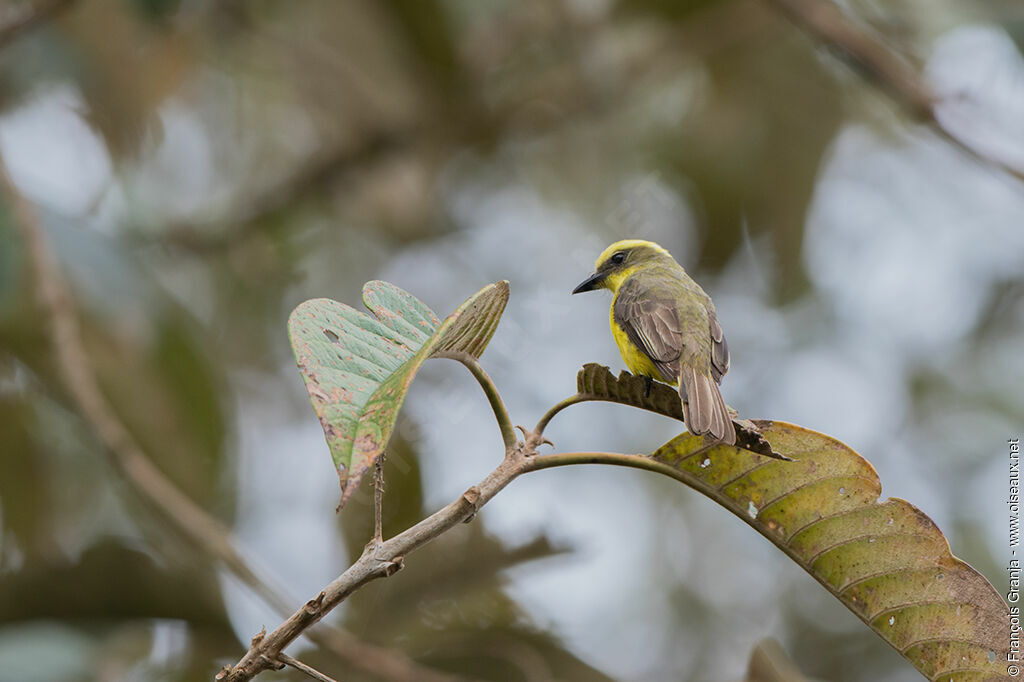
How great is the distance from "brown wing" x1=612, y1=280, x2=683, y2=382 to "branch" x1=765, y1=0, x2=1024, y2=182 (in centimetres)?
145

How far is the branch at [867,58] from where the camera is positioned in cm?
Answer: 329

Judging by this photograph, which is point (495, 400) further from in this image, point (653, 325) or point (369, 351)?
point (653, 325)

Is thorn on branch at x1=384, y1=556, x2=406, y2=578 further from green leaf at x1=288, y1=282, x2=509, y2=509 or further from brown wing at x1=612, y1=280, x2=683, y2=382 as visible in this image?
brown wing at x1=612, y1=280, x2=683, y2=382

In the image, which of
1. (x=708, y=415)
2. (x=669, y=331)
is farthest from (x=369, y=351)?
(x=669, y=331)

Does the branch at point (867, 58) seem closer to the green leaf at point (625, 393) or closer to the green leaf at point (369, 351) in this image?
the green leaf at point (625, 393)

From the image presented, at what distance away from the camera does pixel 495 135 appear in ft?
17.3

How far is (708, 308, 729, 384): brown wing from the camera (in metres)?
2.13

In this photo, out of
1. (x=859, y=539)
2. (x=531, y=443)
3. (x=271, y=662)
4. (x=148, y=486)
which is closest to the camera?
(x=271, y=662)

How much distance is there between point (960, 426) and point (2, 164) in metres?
4.39

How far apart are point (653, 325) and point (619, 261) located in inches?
31.7

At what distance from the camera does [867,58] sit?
359 cm

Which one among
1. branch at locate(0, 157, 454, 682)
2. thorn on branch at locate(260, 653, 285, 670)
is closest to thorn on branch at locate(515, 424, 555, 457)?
thorn on branch at locate(260, 653, 285, 670)

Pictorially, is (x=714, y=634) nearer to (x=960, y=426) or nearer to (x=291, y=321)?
(x=960, y=426)

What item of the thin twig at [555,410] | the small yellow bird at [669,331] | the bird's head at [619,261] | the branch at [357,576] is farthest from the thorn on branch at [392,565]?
the bird's head at [619,261]
